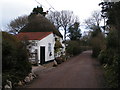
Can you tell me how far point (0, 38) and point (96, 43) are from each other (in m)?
25.7

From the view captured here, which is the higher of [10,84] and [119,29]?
[119,29]

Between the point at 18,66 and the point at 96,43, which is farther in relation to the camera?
the point at 96,43

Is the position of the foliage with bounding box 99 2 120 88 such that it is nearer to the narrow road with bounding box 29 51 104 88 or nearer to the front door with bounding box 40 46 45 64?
the narrow road with bounding box 29 51 104 88

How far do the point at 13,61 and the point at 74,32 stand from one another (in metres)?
52.1

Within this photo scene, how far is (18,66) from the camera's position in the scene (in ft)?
41.3

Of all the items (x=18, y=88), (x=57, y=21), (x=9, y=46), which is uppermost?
(x=57, y=21)

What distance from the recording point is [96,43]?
36.0 metres

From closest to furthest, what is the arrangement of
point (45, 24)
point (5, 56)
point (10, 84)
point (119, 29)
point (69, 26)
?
point (10, 84) → point (5, 56) → point (119, 29) → point (45, 24) → point (69, 26)

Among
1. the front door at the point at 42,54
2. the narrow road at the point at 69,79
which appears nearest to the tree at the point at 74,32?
the front door at the point at 42,54

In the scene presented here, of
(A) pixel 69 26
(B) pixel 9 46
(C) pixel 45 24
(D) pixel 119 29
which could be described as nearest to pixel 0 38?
(B) pixel 9 46

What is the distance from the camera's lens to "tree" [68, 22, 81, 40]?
60.2m

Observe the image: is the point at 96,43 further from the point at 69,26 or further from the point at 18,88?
the point at 18,88

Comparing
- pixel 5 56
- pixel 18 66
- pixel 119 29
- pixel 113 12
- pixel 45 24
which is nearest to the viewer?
pixel 5 56

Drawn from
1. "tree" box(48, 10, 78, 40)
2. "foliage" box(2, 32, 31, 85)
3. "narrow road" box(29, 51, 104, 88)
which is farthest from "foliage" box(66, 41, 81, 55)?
"foliage" box(2, 32, 31, 85)
